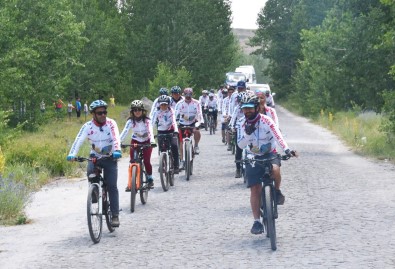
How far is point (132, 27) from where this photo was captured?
77562 millimetres

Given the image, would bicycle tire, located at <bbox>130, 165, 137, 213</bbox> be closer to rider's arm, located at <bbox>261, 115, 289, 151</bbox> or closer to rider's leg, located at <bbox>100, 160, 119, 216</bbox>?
rider's leg, located at <bbox>100, 160, 119, 216</bbox>

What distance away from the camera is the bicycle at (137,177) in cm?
1350

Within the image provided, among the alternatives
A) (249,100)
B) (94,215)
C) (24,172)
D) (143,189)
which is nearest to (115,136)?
(94,215)

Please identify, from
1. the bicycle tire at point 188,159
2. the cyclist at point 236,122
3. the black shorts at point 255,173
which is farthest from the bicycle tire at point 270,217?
the bicycle tire at point 188,159

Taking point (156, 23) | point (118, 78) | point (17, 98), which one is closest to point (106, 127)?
point (17, 98)

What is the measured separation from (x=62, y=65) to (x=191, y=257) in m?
41.9

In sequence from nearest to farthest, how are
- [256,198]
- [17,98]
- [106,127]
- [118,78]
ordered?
[256,198]
[106,127]
[17,98]
[118,78]

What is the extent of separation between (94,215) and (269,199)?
231 cm

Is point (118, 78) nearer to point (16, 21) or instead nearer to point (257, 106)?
point (16, 21)

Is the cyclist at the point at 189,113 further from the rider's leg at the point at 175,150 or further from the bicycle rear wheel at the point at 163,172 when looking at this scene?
the bicycle rear wheel at the point at 163,172

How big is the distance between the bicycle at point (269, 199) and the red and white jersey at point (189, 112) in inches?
333

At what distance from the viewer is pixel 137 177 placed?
13.7m

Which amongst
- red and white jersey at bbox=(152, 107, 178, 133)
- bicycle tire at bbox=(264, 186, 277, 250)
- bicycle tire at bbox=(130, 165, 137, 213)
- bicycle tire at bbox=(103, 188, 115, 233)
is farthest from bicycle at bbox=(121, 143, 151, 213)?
bicycle tire at bbox=(264, 186, 277, 250)

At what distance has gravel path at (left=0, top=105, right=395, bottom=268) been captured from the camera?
9.38m
